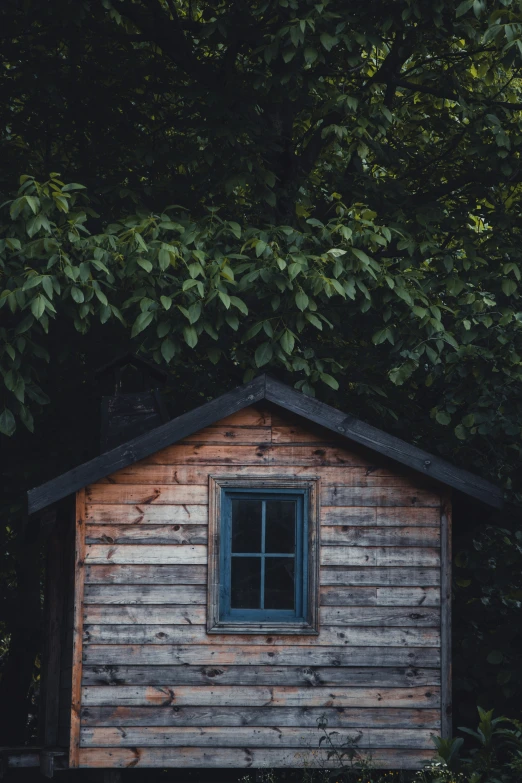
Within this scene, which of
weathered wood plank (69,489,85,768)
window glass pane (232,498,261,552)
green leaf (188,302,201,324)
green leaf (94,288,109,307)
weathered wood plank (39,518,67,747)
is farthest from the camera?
weathered wood plank (39,518,67,747)

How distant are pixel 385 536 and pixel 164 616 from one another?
6.78 feet

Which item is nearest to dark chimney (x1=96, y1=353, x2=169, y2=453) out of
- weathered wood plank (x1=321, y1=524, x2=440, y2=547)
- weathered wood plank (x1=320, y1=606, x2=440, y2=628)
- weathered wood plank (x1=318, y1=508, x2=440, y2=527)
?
weathered wood plank (x1=318, y1=508, x2=440, y2=527)

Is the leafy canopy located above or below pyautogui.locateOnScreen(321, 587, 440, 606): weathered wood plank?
above

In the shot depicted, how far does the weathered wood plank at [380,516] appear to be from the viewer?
30.8 ft

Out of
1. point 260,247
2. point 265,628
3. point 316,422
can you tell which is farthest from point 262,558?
point 260,247

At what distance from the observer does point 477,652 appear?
11.2m

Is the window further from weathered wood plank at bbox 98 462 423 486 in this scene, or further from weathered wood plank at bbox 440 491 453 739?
weathered wood plank at bbox 440 491 453 739

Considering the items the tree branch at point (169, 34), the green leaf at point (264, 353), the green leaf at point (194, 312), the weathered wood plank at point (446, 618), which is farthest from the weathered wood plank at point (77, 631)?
the tree branch at point (169, 34)

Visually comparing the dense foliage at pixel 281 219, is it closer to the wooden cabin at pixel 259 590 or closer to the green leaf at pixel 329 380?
the green leaf at pixel 329 380

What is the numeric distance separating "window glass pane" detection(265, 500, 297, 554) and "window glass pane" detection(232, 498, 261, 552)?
0.29 feet

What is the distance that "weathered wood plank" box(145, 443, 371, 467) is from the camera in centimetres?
935

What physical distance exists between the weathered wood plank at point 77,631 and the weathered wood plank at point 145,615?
0.34 feet

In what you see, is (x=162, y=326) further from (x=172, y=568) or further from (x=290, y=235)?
(x=172, y=568)

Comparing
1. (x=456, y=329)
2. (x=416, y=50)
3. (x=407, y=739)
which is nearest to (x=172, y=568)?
(x=407, y=739)
